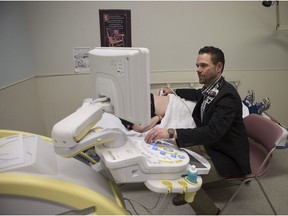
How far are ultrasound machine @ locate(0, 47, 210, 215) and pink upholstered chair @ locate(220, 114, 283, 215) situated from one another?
70 cm

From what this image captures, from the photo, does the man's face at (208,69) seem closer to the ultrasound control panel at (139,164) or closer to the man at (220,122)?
the man at (220,122)

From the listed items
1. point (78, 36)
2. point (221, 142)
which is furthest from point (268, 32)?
point (78, 36)

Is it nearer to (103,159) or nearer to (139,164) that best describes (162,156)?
(139,164)

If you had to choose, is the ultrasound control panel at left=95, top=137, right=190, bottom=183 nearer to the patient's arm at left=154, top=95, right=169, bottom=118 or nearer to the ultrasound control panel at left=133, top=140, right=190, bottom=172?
the ultrasound control panel at left=133, top=140, right=190, bottom=172

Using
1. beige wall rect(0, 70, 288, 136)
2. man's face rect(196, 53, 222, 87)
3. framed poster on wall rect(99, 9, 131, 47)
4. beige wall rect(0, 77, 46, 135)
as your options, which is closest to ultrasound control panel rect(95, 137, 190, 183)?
man's face rect(196, 53, 222, 87)

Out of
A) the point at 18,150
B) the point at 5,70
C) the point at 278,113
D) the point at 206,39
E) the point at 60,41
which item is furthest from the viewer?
the point at 278,113

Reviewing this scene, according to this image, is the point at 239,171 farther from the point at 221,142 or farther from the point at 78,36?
the point at 78,36

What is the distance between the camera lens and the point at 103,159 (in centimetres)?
81

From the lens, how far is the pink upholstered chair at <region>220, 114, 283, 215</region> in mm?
1390

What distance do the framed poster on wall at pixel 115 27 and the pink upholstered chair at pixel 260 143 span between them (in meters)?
1.44

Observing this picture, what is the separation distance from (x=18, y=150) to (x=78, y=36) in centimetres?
172

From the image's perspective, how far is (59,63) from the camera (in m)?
2.31

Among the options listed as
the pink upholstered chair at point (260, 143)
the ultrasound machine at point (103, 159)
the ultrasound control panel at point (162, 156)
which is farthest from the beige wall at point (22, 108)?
the pink upholstered chair at point (260, 143)

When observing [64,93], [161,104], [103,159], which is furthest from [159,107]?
[103,159]
